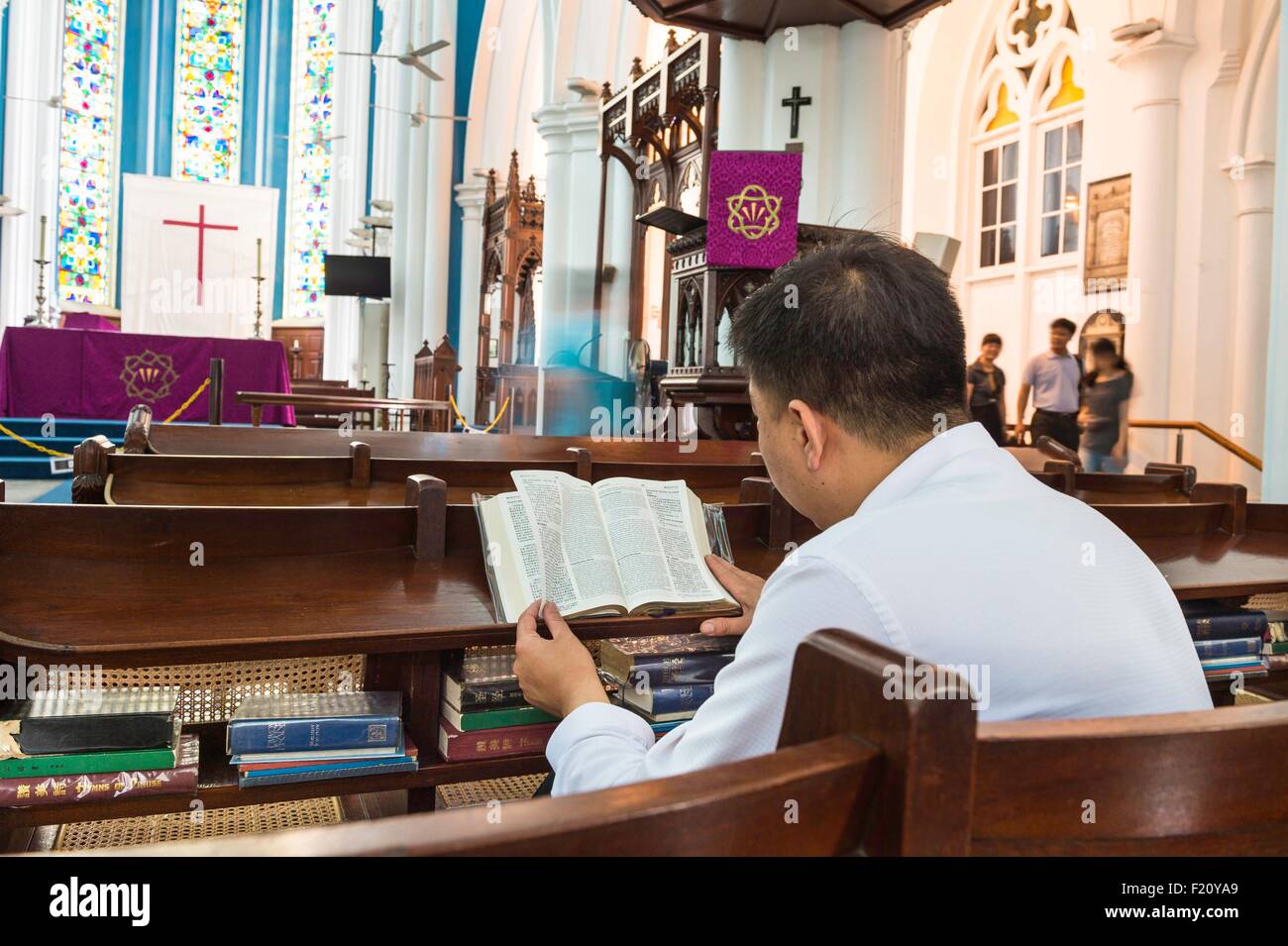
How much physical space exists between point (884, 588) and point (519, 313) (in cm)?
1308

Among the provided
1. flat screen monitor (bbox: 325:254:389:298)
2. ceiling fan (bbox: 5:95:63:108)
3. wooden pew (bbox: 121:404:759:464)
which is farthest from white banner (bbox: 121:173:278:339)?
wooden pew (bbox: 121:404:759:464)

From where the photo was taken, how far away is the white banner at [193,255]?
18.8 metres

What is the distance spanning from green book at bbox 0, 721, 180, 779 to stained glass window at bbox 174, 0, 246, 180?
824 inches

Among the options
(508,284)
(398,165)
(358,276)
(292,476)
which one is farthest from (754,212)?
(358,276)

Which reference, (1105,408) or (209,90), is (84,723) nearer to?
(1105,408)

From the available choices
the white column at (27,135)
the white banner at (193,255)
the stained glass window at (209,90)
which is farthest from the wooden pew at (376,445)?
the stained glass window at (209,90)

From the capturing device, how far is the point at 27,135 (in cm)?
1653

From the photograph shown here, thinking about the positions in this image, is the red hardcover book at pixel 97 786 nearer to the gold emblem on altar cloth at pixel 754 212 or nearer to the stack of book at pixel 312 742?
the stack of book at pixel 312 742

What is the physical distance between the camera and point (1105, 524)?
116 centimetres

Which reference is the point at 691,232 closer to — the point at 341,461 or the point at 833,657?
the point at 341,461

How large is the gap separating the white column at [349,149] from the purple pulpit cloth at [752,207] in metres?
11.8

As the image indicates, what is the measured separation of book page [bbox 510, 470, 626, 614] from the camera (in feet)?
5.88

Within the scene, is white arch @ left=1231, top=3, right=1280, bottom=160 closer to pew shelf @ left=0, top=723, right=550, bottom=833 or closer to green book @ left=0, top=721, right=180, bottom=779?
pew shelf @ left=0, top=723, right=550, bottom=833

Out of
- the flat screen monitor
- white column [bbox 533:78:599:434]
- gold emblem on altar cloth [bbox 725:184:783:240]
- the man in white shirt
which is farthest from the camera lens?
the flat screen monitor
